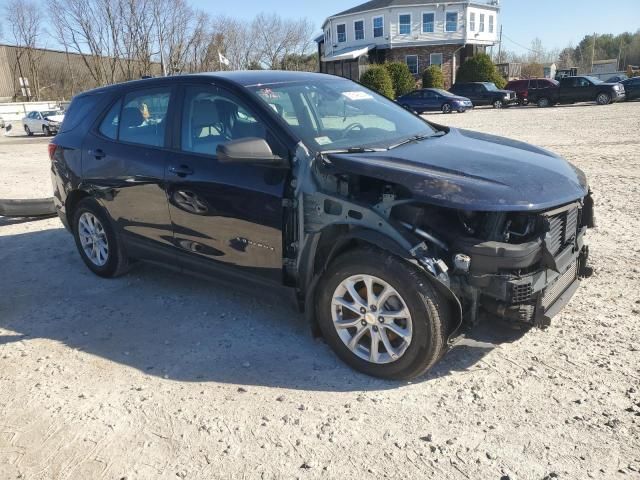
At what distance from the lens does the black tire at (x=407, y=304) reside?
120 inches

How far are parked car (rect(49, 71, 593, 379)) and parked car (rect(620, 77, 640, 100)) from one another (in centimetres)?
2926

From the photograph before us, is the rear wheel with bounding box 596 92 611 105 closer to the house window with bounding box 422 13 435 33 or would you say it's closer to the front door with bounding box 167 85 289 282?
the house window with bounding box 422 13 435 33

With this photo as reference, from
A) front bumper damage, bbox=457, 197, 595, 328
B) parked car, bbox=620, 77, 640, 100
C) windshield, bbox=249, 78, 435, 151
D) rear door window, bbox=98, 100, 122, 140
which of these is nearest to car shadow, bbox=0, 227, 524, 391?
front bumper damage, bbox=457, 197, 595, 328

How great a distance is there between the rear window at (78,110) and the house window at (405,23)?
45079mm

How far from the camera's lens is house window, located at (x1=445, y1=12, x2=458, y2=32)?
4608 cm

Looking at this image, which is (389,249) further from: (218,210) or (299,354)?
(218,210)

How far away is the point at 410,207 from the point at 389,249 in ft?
0.93

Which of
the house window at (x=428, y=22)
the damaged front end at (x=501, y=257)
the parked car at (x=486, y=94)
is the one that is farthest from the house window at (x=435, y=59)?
the damaged front end at (x=501, y=257)

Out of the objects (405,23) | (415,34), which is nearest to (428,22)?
(415,34)

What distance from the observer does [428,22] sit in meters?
46.4

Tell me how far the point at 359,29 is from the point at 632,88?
25.6 meters

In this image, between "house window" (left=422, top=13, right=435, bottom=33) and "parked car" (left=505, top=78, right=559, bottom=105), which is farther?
"house window" (left=422, top=13, right=435, bottom=33)

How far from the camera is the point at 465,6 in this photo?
45688mm

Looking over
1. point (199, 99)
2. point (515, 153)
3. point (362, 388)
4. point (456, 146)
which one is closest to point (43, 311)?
point (199, 99)
